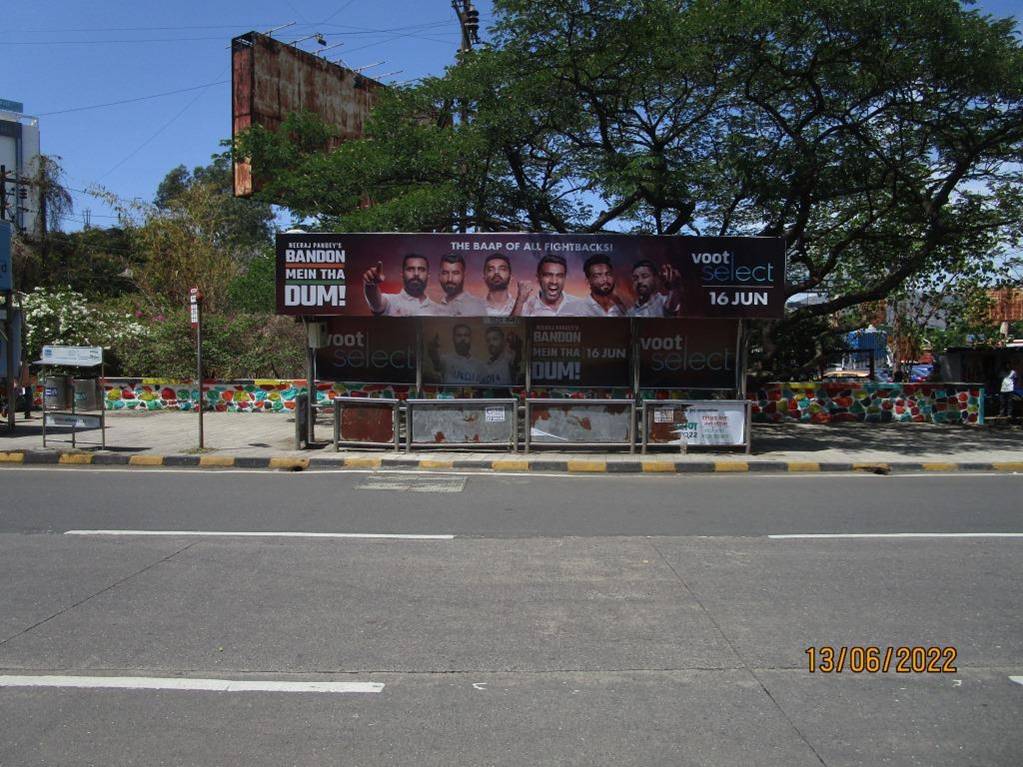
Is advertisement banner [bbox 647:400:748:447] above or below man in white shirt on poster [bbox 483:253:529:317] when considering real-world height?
below

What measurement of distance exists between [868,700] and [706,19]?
13.7m

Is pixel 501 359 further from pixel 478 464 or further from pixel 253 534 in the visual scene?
pixel 253 534

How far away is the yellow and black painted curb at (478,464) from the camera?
42.7ft

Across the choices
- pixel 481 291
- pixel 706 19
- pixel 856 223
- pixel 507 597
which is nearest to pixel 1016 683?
pixel 507 597

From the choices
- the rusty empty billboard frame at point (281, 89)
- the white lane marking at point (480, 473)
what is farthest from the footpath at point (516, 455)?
the rusty empty billboard frame at point (281, 89)

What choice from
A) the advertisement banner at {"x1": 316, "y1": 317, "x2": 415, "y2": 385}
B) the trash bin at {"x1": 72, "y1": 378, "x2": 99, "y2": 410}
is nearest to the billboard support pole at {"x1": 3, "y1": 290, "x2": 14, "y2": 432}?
the trash bin at {"x1": 72, "y1": 378, "x2": 99, "y2": 410}

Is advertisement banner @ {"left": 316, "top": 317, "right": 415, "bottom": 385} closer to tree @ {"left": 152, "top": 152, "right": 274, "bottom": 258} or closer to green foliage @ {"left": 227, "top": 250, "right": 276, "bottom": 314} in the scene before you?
green foliage @ {"left": 227, "top": 250, "right": 276, "bottom": 314}

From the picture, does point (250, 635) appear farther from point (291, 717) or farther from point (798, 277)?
point (798, 277)

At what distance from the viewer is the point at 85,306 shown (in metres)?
24.3

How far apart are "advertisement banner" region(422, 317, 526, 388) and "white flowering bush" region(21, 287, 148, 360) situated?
424 inches

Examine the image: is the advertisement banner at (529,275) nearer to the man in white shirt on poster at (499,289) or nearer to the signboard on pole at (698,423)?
the man in white shirt on poster at (499,289)

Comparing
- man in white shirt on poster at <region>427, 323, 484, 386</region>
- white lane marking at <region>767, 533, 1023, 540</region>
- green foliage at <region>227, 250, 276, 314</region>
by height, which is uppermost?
green foliage at <region>227, 250, 276, 314</region>

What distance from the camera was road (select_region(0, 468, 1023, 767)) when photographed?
3686mm
